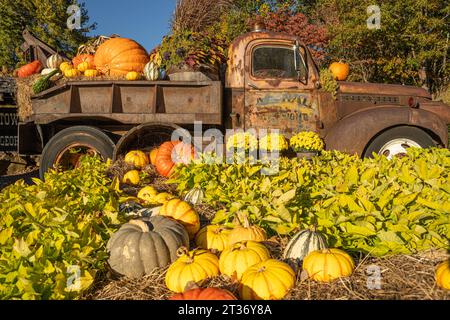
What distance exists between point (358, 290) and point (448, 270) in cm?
45

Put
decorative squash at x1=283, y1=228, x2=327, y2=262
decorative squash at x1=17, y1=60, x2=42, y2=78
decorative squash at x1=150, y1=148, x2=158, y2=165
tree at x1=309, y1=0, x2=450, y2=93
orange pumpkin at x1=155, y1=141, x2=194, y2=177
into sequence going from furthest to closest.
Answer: tree at x1=309, y1=0, x2=450, y2=93 → decorative squash at x1=17, y1=60, x2=42, y2=78 → decorative squash at x1=150, y1=148, x2=158, y2=165 → orange pumpkin at x1=155, y1=141, x2=194, y2=177 → decorative squash at x1=283, y1=228, x2=327, y2=262

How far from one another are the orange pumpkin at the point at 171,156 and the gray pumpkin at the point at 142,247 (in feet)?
8.98

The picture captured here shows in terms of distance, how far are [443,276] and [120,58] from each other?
6.03m

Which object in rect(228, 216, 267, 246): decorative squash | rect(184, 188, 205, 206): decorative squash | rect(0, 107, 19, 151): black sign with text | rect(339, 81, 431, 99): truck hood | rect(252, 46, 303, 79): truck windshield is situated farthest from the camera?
rect(0, 107, 19, 151): black sign with text

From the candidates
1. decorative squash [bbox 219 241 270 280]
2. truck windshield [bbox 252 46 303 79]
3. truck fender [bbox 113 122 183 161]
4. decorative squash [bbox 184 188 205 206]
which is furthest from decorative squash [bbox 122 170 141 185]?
decorative squash [bbox 219 241 270 280]

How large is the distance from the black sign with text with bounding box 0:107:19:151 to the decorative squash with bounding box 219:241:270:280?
5799 millimetres

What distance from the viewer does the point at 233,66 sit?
596cm

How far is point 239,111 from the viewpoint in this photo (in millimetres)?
5812

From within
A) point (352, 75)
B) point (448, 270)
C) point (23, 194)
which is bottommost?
point (448, 270)

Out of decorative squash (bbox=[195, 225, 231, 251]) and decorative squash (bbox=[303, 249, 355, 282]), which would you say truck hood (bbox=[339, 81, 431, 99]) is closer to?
decorative squash (bbox=[195, 225, 231, 251])

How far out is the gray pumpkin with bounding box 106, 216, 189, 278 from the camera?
7.22 ft

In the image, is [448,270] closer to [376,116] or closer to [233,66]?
[376,116]

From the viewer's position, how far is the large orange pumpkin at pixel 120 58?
647 centimetres
